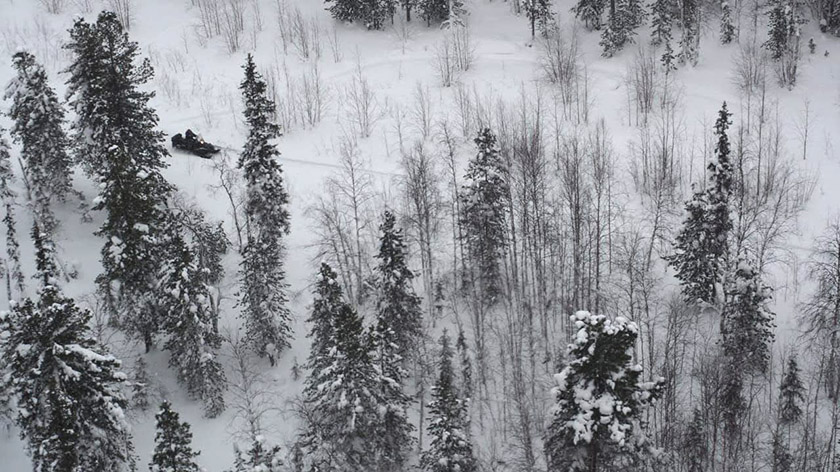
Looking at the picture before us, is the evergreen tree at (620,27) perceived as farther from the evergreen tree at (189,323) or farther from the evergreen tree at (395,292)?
the evergreen tree at (189,323)

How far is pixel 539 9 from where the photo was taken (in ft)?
208

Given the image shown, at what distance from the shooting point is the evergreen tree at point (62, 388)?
27.8 m

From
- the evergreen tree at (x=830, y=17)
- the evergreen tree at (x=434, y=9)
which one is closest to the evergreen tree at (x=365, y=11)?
the evergreen tree at (x=434, y=9)

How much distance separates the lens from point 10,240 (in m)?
42.9

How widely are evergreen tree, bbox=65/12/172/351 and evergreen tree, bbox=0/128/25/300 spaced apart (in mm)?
4376

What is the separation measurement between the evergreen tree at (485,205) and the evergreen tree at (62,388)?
2014cm

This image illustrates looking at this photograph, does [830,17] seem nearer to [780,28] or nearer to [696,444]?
[780,28]

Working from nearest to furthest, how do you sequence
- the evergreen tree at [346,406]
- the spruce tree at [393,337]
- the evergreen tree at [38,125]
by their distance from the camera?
the evergreen tree at [346,406] < the spruce tree at [393,337] < the evergreen tree at [38,125]

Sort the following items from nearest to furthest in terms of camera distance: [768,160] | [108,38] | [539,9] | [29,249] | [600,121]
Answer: [108,38]
[29,249]
[768,160]
[600,121]
[539,9]

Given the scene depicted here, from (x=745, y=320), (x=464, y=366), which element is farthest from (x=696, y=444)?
(x=464, y=366)

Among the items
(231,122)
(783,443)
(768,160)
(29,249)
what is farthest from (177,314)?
(768,160)

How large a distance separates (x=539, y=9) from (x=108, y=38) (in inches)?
1361

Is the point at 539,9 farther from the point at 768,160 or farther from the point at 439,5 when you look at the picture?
the point at 768,160

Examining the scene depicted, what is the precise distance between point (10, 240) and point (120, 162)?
10.8 m
